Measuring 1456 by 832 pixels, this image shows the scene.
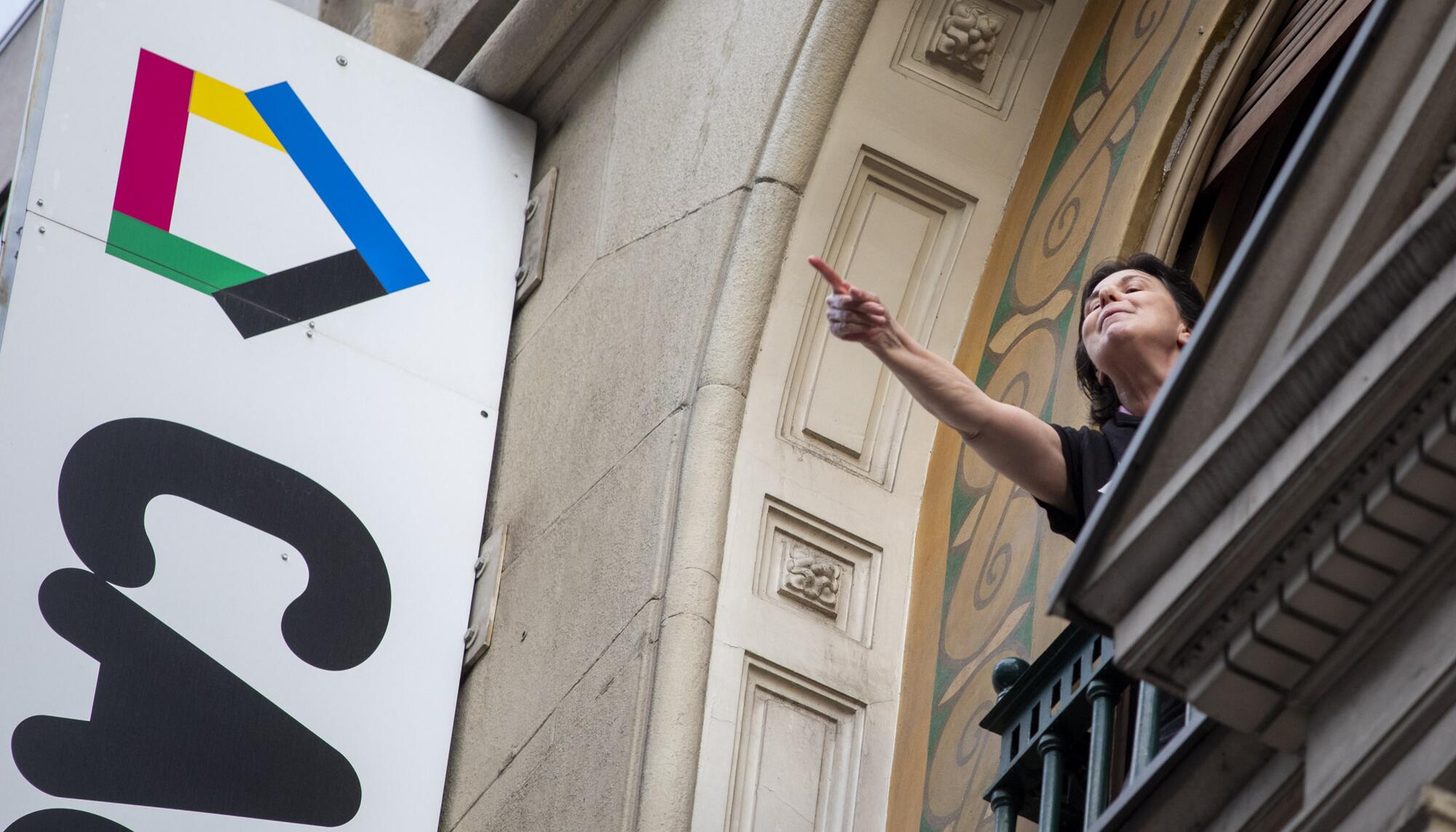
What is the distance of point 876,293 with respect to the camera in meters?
5.21

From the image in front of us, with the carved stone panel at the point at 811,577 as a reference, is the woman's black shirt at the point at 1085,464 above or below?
below

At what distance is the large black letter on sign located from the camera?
470cm

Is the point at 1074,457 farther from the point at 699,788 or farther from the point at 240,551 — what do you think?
the point at 240,551

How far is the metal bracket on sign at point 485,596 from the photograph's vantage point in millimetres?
5355

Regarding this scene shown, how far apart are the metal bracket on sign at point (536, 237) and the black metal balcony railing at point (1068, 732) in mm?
2567

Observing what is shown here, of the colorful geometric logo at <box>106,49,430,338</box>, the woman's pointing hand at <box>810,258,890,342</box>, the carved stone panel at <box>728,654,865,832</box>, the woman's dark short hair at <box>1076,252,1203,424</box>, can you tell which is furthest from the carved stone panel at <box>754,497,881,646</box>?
the colorful geometric logo at <box>106,49,430,338</box>

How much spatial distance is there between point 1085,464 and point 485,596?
211 cm

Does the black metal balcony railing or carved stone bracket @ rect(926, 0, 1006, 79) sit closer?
the black metal balcony railing

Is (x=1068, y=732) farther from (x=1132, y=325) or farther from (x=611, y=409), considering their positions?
(x=611, y=409)

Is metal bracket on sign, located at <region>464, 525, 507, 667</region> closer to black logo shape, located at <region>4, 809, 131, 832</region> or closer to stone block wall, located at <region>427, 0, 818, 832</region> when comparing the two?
stone block wall, located at <region>427, 0, 818, 832</region>

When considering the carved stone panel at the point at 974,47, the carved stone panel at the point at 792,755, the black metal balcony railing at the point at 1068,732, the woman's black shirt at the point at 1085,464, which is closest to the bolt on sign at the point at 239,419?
the carved stone panel at the point at 792,755

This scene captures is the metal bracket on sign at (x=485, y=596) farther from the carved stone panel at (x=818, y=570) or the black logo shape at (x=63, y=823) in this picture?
the black logo shape at (x=63, y=823)

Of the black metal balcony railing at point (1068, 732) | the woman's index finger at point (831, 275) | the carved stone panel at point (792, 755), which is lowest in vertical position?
the black metal balcony railing at point (1068, 732)

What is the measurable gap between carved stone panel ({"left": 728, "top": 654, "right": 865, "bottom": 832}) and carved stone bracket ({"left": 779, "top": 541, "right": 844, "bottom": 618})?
198mm
